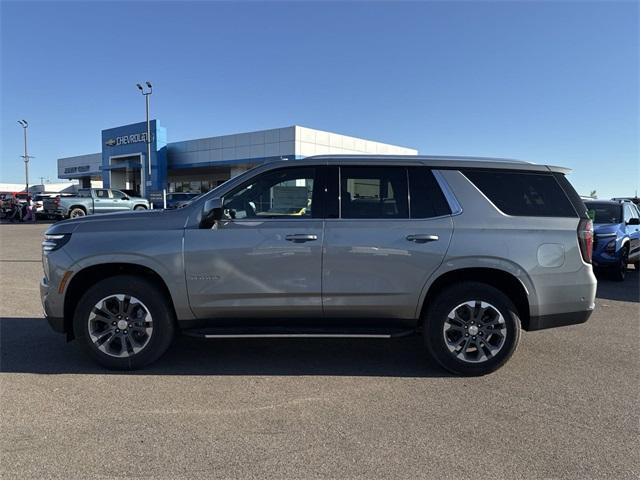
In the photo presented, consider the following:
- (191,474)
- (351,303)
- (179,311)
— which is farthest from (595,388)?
(179,311)

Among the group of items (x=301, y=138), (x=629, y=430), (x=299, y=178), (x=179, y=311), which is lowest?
(x=629, y=430)

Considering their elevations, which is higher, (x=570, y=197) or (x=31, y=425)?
(x=570, y=197)

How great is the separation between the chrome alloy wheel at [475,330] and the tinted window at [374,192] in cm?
103

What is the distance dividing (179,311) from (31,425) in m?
1.40

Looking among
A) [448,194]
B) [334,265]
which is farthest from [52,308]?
[448,194]

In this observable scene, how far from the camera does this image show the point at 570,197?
14.6 feet

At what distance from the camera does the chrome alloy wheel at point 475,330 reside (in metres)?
4.30

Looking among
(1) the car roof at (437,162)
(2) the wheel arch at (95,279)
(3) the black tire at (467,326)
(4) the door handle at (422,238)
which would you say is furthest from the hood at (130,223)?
(3) the black tire at (467,326)

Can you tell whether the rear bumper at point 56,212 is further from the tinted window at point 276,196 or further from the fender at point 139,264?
Result: the tinted window at point 276,196

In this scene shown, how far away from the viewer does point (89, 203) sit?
2702cm

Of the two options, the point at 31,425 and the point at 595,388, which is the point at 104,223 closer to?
the point at 31,425

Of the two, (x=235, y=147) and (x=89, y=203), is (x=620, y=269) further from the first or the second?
(x=235, y=147)

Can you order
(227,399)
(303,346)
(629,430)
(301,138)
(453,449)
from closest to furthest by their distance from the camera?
(453,449), (629,430), (227,399), (303,346), (301,138)

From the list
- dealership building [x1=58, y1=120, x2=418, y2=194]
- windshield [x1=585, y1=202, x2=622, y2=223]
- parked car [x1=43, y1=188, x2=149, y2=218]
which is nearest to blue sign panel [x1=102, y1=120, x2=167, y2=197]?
dealership building [x1=58, y1=120, x2=418, y2=194]
